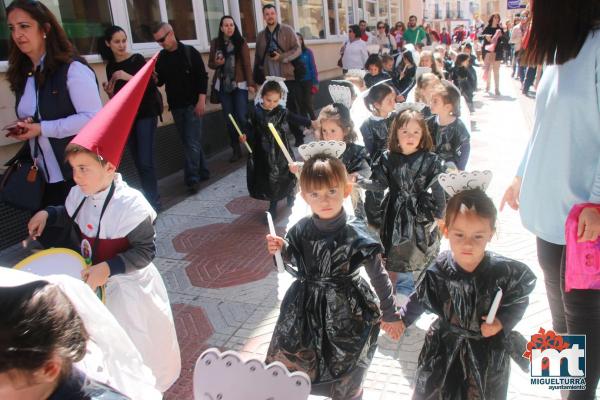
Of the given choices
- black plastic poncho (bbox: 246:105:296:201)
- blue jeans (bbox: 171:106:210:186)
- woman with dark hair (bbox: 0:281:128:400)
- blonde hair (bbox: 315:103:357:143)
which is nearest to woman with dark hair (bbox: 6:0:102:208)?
blonde hair (bbox: 315:103:357:143)

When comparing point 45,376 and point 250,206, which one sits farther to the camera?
point 250,206

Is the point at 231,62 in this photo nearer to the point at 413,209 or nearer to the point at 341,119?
the point at 341,119

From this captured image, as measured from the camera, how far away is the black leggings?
2.13 metres

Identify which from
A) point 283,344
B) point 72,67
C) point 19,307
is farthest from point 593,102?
point 72,67

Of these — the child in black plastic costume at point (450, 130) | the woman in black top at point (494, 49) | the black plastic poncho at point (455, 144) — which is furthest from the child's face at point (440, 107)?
the woman in black top at point (494, 49)

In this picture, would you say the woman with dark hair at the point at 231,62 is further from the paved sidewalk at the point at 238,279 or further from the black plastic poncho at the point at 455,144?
the black plastic poncho at the point at 455,144

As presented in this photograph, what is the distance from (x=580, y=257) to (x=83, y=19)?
21.3ft

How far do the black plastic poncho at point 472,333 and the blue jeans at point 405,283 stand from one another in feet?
5.21

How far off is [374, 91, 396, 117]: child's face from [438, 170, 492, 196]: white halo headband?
8.65ft

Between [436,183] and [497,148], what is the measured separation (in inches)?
197

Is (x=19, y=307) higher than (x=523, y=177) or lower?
higher

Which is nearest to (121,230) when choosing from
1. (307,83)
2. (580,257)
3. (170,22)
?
(580,257)

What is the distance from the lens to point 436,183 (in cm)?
365

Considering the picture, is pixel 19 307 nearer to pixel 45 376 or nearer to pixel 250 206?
pixel 45 376
